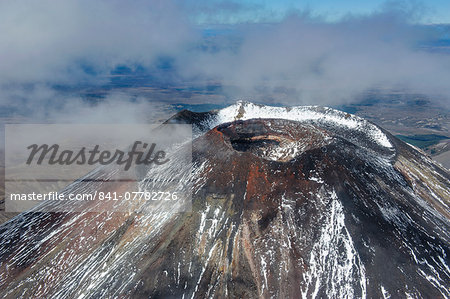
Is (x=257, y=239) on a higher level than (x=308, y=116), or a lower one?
lower

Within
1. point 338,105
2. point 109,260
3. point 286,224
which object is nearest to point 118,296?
point 109,260

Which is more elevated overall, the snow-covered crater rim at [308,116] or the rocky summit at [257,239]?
the snow-covered crater rim at [308,116]

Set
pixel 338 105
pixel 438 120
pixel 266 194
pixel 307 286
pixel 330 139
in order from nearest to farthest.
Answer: pixel 307 286 → pixel 266 194 → pixel 330 139 → pixel 438 120 → pixel 338 105

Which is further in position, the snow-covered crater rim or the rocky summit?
the snow-covered crater rim

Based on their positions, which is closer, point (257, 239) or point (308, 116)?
point (257, 239)

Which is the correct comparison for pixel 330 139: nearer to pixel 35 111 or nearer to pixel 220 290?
pixel 220 290

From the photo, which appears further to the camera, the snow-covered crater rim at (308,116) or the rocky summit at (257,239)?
the snow-covered crater rim at (308,116)

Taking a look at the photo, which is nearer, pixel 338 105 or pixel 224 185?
pixel 224 185

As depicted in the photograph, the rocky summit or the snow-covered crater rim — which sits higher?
the snow-covered crater rim
